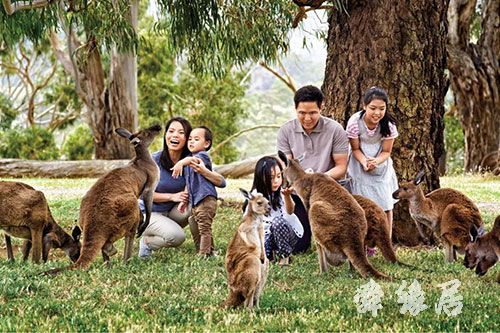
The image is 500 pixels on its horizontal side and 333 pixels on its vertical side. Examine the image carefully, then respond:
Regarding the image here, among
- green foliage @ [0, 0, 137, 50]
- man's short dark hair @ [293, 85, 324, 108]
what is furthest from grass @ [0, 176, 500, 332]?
green foliage @ [0, 0, 137, 50]

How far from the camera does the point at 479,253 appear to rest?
5508mm

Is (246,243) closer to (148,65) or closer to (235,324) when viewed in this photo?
(235,324)

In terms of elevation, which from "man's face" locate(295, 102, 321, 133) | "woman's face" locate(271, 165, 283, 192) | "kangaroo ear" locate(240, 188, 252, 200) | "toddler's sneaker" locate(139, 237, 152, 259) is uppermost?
"man's face" locate(295, 102, 321, 133)

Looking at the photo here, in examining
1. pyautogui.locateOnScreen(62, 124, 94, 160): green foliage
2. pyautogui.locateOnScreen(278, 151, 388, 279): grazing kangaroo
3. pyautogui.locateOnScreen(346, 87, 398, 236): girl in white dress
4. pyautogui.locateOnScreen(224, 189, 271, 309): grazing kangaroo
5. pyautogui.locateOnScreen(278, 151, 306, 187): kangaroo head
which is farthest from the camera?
pyautogui.locateOnScreen(62, 124, 94, 160): green foliage

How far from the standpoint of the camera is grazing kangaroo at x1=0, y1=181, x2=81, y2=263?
19.3 feet

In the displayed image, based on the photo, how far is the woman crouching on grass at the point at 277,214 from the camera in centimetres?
628

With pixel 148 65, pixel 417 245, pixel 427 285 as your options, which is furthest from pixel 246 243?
pixel 148 65

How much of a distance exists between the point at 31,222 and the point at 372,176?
114 inches

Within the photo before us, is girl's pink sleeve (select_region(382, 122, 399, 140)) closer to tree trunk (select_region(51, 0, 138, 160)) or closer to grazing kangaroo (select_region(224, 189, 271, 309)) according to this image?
grazing kangaroo (select_region(224, 189, 271, 309))

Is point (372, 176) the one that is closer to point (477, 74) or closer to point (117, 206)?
point (117, 206)

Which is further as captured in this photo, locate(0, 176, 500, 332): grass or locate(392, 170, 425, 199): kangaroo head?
locate(392, 170, 425, 199): kangaroo head

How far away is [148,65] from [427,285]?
21.9 m

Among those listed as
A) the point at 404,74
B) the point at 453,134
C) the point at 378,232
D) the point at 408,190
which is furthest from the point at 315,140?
the point at 453,134

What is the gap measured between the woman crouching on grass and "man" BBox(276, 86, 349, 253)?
9.3 inches
